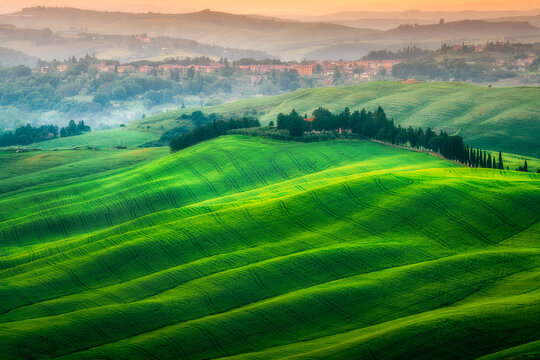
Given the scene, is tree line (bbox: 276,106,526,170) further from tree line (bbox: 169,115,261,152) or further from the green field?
the green field

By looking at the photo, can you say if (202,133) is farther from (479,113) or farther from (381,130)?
(479,113)

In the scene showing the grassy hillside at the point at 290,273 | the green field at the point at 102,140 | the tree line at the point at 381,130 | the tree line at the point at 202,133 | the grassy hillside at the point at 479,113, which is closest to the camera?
the grassy hillside at the point at 290,273

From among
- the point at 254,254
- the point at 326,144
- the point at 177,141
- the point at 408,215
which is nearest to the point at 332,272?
the point at 254,254

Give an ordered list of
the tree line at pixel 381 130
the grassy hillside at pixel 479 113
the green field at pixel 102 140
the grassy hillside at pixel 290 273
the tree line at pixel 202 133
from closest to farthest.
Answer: the grassy hillside at pixel 290 273, the tree line at pixel 381 130, the tree line at pixel 202 133, the grassy hillside at pixel 479 113, the green field at pixel 102 140

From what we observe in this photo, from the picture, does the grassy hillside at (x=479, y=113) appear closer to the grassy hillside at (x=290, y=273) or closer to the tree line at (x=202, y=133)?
the tree line at (x=202, y=133)

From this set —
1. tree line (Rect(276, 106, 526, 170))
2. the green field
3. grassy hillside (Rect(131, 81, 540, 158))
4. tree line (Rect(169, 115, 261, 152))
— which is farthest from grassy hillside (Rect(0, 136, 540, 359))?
the green field

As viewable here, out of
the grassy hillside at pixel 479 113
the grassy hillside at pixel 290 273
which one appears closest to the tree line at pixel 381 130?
the grassy hillside at pixel 290 273
